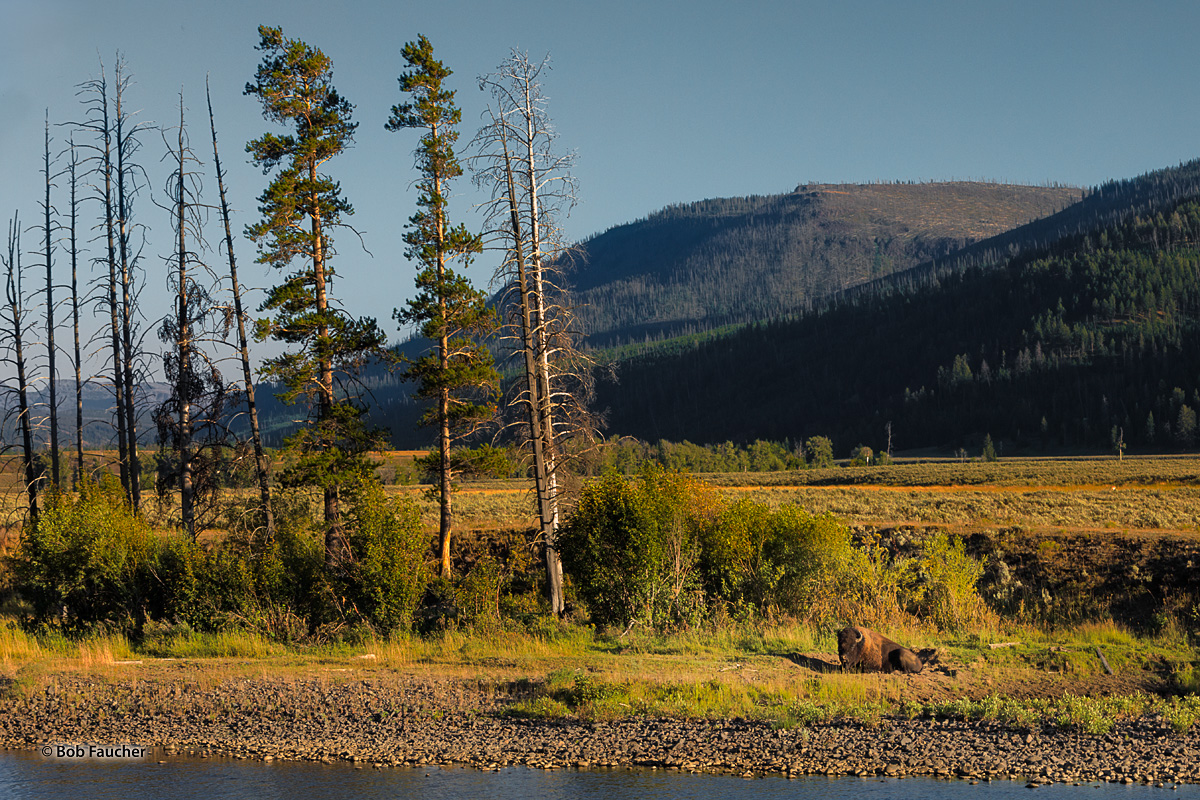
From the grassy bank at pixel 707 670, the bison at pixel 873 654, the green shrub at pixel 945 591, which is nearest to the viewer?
the grassy bank at pixel 707 670

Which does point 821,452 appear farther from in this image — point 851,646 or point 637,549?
point 851,646

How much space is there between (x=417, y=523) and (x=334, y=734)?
716 cm

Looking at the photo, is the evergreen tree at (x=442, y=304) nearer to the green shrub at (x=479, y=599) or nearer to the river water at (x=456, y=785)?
the green shrub at (x=479, y=599)

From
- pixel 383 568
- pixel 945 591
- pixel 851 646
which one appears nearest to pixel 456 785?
pixel 851 646

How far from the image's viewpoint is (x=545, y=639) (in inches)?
674

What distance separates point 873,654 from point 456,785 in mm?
7612

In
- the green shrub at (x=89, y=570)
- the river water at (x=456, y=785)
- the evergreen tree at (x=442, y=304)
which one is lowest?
the river water at (x=456, y=785)

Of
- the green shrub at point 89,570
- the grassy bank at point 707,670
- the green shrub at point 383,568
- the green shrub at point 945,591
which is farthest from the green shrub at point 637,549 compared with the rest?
the green shrub at point 89,570

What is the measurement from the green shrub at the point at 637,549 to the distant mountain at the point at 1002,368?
4280 inches

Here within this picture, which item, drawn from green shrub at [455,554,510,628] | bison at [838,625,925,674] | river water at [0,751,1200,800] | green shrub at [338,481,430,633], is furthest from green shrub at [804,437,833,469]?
river water at [0,751,1200,800]

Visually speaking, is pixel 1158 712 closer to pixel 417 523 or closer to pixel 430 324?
pixel 417 523

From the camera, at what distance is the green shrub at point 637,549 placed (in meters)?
18.6

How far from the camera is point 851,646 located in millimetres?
14938

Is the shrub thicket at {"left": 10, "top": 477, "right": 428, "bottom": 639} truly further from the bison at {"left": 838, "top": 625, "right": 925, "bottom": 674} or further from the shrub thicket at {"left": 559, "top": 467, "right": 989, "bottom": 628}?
the bison at {"left": 838, "top": 625, "right": 925, "bottom": 674}
